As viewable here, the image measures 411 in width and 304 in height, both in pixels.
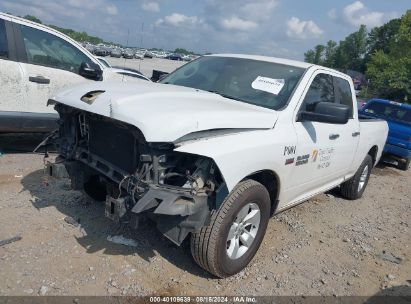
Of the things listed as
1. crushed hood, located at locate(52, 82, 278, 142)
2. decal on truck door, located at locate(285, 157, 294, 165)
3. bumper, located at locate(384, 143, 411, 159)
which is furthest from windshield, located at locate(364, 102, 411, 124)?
crushed hood, located at locate(52, 82, 278, 142)

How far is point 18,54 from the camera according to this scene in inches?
215

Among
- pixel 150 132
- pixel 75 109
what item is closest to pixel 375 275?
pixel 150 132

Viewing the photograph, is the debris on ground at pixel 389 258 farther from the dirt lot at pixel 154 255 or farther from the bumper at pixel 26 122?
the bumper at pixel 26 122

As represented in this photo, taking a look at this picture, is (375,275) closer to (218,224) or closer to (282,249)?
(282,249)

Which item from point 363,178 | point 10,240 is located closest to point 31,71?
point 10,240

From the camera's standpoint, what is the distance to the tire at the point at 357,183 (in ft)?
19.7

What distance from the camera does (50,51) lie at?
5.86 m

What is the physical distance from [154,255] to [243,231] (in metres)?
0.84

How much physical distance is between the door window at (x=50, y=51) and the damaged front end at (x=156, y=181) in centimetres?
277

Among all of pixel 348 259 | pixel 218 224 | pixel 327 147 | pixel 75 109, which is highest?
pixel 75 109

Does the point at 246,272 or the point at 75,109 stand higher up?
the point at 75,109

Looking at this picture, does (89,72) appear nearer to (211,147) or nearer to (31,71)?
(31,71)

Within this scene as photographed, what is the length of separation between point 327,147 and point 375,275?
1383mm

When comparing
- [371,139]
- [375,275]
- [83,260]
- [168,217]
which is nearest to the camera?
[168,217]
